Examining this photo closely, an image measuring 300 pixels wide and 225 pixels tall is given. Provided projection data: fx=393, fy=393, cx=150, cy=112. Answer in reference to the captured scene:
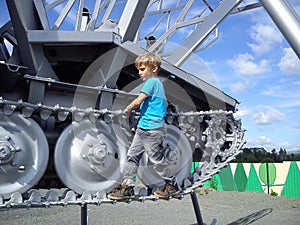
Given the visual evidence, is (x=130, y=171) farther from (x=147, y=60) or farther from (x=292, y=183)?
(x=292, y=183)

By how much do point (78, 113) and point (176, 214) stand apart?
5219 millimetres

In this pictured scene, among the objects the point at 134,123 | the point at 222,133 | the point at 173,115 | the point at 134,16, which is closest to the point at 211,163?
the point at 222,133

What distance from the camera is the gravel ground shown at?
7.22 meters

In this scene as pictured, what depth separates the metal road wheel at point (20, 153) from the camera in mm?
3490

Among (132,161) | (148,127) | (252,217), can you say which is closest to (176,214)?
(252,217)

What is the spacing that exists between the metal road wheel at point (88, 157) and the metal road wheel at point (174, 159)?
32 cm

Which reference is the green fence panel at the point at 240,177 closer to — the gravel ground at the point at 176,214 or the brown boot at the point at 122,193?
the gravel ground at the point at 176,214

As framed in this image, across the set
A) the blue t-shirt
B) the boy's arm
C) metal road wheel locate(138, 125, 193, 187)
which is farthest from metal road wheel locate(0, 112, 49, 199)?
metal road wheel locate(138, 125, 193, 187)

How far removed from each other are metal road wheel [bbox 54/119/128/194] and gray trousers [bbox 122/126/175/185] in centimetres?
23

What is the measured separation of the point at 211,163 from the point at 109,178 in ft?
4.68

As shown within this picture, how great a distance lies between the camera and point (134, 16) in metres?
4.46

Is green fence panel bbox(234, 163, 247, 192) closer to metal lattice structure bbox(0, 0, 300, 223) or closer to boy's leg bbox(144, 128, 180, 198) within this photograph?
metal lattice structure bbox(0, 0, 300, 223)

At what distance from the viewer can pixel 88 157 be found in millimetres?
3865

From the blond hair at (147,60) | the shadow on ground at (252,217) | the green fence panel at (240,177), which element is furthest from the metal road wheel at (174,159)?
the green fence panel at (240,177)
